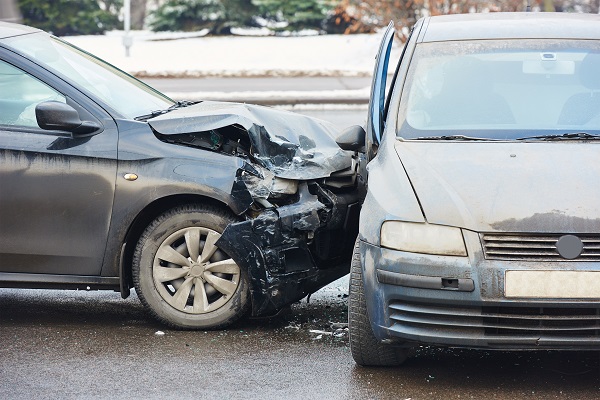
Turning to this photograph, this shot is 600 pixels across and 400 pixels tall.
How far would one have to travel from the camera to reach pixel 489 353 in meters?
5.54

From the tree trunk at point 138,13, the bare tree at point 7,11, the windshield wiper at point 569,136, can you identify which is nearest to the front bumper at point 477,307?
the windshield wiper at point 569,136

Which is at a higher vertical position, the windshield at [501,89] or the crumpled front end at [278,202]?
the windshield at [501,89]

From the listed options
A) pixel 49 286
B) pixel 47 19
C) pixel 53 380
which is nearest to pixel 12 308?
pixel 49 286

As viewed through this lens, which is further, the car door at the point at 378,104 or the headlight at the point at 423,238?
the car door at the point at 378,104

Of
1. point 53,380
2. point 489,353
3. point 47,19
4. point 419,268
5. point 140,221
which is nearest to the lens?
point 419,268

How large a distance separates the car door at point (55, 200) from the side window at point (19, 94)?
159 mm

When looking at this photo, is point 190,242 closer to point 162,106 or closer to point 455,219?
point 162,106

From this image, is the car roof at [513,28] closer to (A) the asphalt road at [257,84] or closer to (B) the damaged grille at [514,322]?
(B) the damaged grille at [514,322]

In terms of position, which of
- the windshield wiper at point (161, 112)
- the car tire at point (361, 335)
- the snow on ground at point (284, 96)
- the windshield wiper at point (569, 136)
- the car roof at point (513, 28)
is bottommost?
the snow on ground at point (284, 96)

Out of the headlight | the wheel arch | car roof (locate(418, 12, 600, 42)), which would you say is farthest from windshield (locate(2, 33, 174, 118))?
the headlight

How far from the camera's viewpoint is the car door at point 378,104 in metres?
6.12

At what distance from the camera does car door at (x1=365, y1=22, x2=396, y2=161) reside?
6.12 m

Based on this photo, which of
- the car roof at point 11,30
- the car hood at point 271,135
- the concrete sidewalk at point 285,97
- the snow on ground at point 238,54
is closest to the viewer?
the car hood at point 271,135

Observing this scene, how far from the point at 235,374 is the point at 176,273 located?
Result: 90 centimetres
